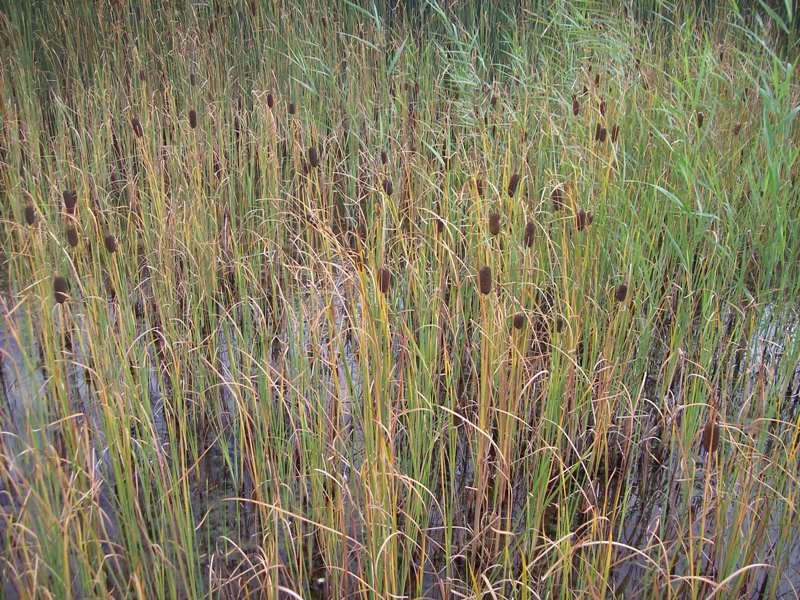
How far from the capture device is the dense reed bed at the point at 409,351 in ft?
5.51

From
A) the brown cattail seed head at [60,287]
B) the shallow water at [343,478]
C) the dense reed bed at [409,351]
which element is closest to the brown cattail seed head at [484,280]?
the dense reed bed at [409,351]

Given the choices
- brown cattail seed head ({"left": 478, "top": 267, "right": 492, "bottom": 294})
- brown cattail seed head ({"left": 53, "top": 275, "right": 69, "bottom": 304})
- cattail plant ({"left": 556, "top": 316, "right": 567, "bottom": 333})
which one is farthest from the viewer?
cattail plant ({"left": 556, "top": 316, "right": 567, "bottom": 333})

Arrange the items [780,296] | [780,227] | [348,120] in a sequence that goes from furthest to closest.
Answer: [348,120]
[780,296]
[780,227]

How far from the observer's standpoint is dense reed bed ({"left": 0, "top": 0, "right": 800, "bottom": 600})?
168 centimetres

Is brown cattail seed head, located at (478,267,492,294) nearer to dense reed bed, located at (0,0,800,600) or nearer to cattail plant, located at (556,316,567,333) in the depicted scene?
dense reed bed, located at (0,0,800,600)

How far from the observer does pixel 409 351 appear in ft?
6.24

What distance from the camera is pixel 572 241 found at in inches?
102

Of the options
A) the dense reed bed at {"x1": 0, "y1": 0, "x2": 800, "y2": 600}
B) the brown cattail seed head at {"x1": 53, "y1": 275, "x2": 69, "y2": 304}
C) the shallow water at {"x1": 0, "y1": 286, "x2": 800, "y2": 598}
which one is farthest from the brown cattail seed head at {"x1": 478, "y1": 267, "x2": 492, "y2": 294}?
the brown cattail seed head at {"x1": 53, "y1": 275, "x2": 69, "y2": 304}

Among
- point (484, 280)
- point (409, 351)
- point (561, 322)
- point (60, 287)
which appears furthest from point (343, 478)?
point (561, 322)

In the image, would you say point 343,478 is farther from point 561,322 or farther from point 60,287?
point 561,322

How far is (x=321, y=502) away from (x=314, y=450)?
122 mm

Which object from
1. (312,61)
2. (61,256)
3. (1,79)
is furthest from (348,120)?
(61,256)

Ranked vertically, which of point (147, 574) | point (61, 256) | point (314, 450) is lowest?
point (147, 574)

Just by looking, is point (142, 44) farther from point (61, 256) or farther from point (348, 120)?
point (61, 256)
